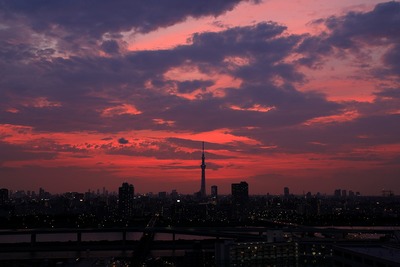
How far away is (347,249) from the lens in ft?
80.1

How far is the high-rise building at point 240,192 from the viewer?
4296 inches

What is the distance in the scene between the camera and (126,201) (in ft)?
332

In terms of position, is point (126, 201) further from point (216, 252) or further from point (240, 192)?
point (216, 252)

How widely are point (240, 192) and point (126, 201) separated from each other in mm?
25564

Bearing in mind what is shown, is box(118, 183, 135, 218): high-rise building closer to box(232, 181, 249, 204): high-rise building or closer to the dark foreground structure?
box(232, 181, 249, 204): high-rise building

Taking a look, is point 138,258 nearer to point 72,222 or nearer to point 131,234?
point 131,234

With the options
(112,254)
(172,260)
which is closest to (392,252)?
(172,260)

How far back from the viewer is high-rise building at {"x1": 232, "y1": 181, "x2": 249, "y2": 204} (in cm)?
10912

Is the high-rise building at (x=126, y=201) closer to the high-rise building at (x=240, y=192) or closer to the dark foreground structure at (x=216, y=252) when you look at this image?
the high-rise building at (x=240, y=192)

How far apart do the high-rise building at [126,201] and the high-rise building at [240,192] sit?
22.6 meters

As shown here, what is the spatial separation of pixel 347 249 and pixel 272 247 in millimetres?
5110

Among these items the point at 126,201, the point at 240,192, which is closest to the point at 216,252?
the point at 126,201

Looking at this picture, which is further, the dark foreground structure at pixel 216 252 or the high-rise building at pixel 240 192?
the high-rise building at pixel 240 192

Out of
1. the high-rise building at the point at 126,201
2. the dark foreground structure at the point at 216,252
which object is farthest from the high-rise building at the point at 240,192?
the dark foreground structure at the point at 216,252
